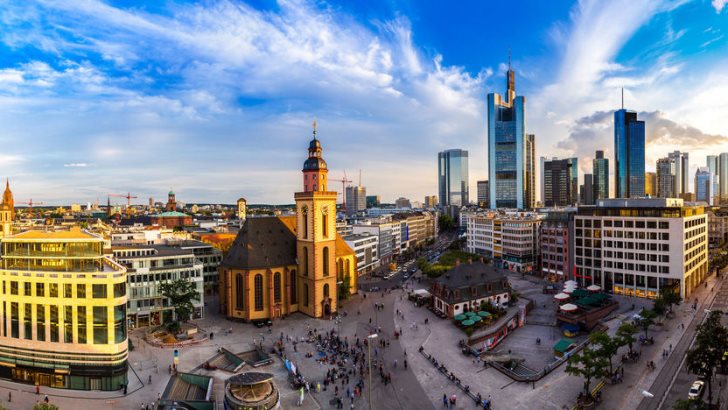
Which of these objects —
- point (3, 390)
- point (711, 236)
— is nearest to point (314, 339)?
point (3, 390)

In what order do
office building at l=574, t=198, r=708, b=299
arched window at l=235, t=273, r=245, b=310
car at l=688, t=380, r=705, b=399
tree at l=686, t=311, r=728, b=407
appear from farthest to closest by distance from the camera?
office building at l=574, t=198, r=708, b=299 < arched window at l=235, t=273, r=245, b=310 < car at l=688, t=380, r=705, b=399 < tree at l=686, t=311, r=728, b=407

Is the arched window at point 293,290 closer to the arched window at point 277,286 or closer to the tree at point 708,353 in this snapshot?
the arched window at point 277,286

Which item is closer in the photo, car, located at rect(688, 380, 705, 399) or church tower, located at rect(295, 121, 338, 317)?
car, located at rect(688, 380, 705, 399)

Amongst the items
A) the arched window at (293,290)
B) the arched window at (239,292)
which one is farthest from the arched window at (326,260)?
the arched window at (239,292)

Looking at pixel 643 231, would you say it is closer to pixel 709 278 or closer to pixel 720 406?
pixel 709 278

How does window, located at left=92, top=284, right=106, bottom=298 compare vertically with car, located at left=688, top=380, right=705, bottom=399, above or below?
above

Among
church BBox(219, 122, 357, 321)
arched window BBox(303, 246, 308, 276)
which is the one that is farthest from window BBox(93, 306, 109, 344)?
arched window BBox(303, 246, 308, 276)

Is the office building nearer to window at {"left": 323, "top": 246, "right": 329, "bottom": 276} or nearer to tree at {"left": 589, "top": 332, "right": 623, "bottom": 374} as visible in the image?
tree at {"left": 589, "top": 332, "right": 623, "bottom": 374}

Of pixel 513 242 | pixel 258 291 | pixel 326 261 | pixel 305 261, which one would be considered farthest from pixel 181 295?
pixel 513 242
